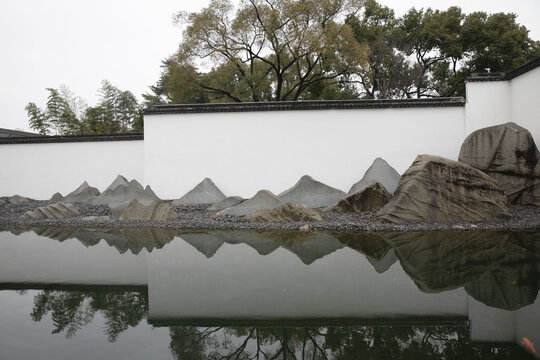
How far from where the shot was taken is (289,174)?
8.88 meters

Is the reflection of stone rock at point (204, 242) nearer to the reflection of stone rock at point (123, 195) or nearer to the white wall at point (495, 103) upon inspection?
the reflection of stone rock at point (123, 195)

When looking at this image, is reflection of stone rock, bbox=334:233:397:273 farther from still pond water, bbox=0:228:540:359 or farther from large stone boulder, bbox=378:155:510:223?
large stone boulder, bbox=378:155:510:223

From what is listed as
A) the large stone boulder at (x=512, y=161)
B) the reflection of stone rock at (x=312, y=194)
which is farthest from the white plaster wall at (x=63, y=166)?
the large stone boulder at (x=512, y=161)

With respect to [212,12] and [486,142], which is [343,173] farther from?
[212,12]

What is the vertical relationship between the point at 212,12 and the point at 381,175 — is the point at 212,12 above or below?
above

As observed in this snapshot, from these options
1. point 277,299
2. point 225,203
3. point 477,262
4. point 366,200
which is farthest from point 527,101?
point 277,299

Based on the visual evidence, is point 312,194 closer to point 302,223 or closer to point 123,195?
point 302,223

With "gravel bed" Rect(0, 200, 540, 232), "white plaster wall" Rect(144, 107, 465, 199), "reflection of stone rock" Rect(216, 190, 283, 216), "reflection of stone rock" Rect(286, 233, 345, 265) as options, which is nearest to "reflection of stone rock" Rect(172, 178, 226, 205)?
"white plaster wall" Rect(144, 107, 465, 199)

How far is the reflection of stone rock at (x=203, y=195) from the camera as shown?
332 inches

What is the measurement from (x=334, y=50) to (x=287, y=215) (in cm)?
1074

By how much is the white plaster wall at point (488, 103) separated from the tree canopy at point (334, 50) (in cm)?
619

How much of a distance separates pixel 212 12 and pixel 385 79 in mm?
A: 11222

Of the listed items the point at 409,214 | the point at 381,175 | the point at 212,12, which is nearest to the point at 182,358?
the point at 409,214

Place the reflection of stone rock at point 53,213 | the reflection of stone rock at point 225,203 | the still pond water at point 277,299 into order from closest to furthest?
the still pond water at point 277,299, the reflection of stone rock at point 53,213, the reflection of stone rock at point 225,203
